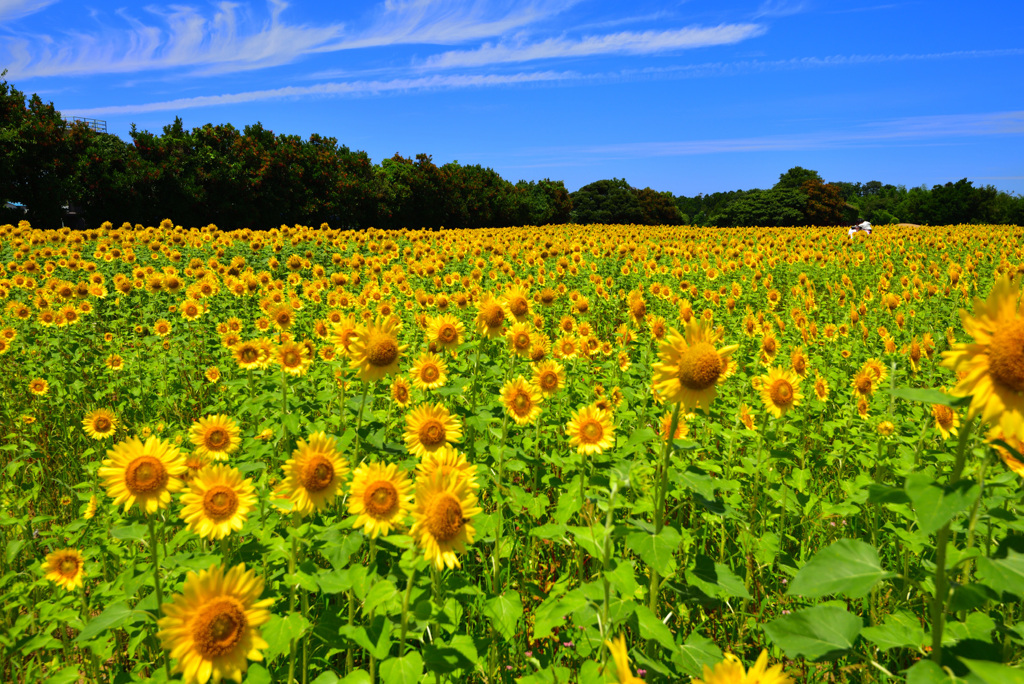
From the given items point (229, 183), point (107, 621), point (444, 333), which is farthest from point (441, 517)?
point (229, 183)

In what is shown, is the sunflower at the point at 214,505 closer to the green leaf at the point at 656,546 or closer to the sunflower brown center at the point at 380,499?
the sunflower brown center at the point at 380,499

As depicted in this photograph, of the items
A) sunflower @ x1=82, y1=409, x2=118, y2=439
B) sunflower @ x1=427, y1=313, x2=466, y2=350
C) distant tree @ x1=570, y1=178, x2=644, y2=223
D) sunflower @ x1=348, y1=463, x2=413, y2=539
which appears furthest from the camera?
distant tree @ x1=570, y1=178, x2=644, y2=223

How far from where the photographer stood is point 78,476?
4.74 meters

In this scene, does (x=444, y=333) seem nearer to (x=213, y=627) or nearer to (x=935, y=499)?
(x=213, y=627)

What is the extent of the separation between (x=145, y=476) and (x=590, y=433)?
1.99m

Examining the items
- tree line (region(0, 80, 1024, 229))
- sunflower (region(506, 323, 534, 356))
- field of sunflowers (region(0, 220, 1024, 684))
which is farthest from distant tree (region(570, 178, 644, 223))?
sunflower (region(506, 323, 534, 356))

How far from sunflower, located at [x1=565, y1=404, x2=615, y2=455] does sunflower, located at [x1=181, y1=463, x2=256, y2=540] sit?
61.4 inches

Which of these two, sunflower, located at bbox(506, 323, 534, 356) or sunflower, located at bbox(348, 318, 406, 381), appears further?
sunflower, located at bbox(506, 323, 534, 356)

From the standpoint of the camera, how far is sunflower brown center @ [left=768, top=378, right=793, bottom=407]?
11.4 ft

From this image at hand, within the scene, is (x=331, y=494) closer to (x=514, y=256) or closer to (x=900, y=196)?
(x=514, y=256)

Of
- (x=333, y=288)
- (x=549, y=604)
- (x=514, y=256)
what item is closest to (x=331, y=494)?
(x=549, y=604)

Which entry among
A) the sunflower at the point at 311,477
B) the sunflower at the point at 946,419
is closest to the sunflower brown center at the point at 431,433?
the sunflower at the point at 311,477

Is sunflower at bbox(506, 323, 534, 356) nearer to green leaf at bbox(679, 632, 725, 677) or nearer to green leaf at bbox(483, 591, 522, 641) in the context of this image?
green leaf at bbox(483, 591, 522, 641)

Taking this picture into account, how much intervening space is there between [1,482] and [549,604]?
4576mm
